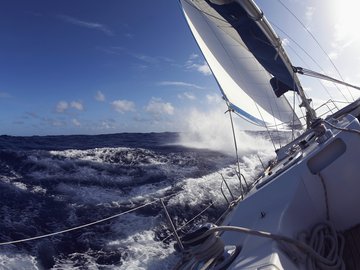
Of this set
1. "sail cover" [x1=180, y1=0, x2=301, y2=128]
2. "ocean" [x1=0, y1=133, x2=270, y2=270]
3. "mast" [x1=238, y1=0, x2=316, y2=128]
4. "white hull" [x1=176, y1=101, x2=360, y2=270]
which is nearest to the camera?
"white hull" [x1=176, y1=101, x2=360, y2=270]

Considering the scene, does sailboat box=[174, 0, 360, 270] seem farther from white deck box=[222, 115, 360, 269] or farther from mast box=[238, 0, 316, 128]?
mast box=[238, 0, 316, 128]

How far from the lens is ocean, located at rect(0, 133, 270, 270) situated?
585 centimetres

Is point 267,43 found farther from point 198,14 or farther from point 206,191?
point 206,191

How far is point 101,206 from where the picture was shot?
8.55 metres

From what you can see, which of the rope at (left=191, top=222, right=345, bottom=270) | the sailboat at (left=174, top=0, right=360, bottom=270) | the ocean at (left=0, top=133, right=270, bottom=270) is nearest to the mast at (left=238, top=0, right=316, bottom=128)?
the sailboat at (left=174, top=0, right=360, bottom=270)

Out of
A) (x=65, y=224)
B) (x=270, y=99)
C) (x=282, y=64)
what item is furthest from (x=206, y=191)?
(x=282, y=64)

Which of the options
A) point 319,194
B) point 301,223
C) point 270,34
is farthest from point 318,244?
point 270,34

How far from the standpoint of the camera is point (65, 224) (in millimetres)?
7480

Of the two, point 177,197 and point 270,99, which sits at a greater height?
point 270,99

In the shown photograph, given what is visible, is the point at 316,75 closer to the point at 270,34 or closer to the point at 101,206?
the point at 270,34

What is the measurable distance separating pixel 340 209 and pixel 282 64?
3.99 metres

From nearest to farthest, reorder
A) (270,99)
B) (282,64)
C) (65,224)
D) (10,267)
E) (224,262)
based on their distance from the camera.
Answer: (224,262), (10,267), (282,64), (65,224), (270,99)

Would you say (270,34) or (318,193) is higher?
(270,34)

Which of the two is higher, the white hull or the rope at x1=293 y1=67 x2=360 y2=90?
the rope at x1=293 y1=67 x2=360 y2=90
